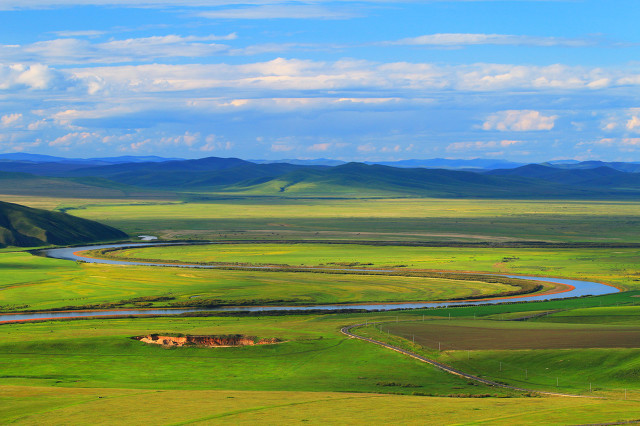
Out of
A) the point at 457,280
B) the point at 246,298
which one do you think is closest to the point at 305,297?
the point at 246,298

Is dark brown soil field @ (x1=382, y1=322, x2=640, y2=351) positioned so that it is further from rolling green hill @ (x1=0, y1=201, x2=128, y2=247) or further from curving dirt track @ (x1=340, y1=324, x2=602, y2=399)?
rolling green hill @ (x1=0, y1=201, x2=128, y2=247)

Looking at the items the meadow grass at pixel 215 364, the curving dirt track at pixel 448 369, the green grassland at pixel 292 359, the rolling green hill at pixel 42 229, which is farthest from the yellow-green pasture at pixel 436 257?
the meadow grass at pixel 215 364

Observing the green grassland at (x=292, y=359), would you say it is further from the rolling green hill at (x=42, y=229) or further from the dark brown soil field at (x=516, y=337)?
the rolling green hill at (x=42, y=229)

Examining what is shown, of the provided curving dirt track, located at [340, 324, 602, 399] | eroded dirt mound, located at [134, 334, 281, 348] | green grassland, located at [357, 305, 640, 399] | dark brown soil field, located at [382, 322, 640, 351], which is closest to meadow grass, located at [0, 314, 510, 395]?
curving dirt track, located at [340, 324, 602, 399]

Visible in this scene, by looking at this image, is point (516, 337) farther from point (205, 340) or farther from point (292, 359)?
point (205, 340)

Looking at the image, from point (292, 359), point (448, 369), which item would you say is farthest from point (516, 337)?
point (292, 359)
